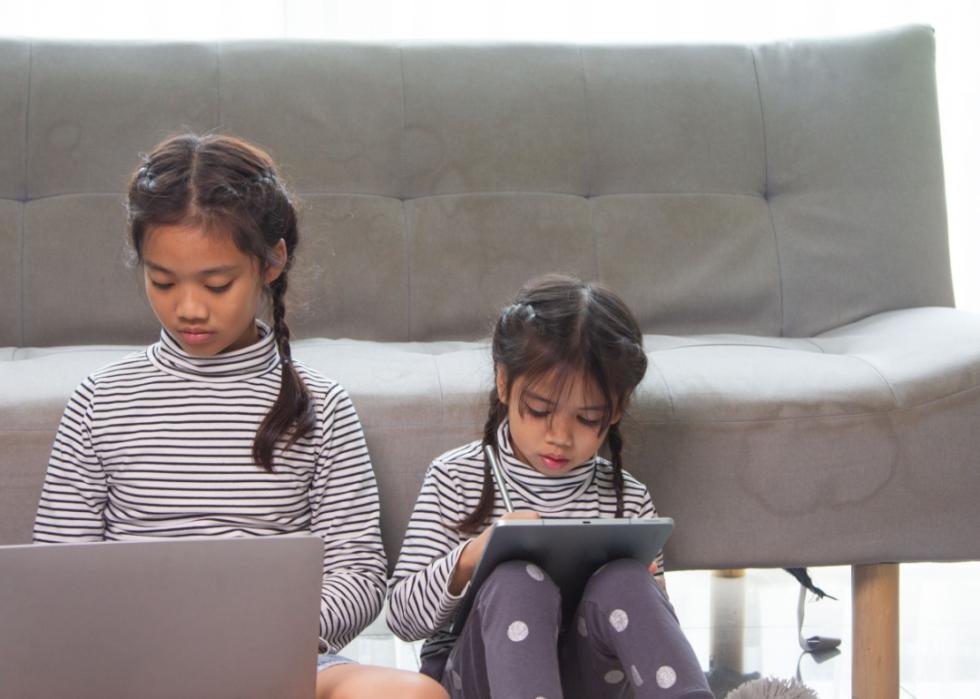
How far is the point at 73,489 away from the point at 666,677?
0.61m

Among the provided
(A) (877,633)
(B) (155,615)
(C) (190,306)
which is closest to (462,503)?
(C) (190,306)

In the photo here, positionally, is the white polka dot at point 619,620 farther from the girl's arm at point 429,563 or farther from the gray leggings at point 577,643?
the girl's arm at point 429,563

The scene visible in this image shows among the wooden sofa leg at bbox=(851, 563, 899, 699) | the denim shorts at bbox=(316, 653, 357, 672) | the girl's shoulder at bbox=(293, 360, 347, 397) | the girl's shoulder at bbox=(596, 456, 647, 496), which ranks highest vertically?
the girl's shoulder at bbox=(293, 360, 347, 397)

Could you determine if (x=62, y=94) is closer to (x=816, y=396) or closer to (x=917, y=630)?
(x=816, y=396)

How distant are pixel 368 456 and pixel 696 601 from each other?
89 cm

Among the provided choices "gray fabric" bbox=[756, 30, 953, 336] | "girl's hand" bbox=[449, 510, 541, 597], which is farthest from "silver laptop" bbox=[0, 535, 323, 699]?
"gray fabric" bbox=[756, 30, 953, 336]

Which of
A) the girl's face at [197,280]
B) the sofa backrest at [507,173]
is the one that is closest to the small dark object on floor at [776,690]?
the girl's face at [197,280]

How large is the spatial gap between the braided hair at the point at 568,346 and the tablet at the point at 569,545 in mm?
133

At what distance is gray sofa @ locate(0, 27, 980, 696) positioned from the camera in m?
1.87

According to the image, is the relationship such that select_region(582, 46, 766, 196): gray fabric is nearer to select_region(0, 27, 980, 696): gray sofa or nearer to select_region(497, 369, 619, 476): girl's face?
select_region(0, 27, 980, 696): gray sofa

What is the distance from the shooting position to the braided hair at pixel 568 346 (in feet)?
4.17

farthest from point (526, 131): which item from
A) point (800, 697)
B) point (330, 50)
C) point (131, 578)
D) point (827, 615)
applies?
point (131, 578)

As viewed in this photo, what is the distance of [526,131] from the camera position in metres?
1.99

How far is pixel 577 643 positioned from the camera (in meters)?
1.22
